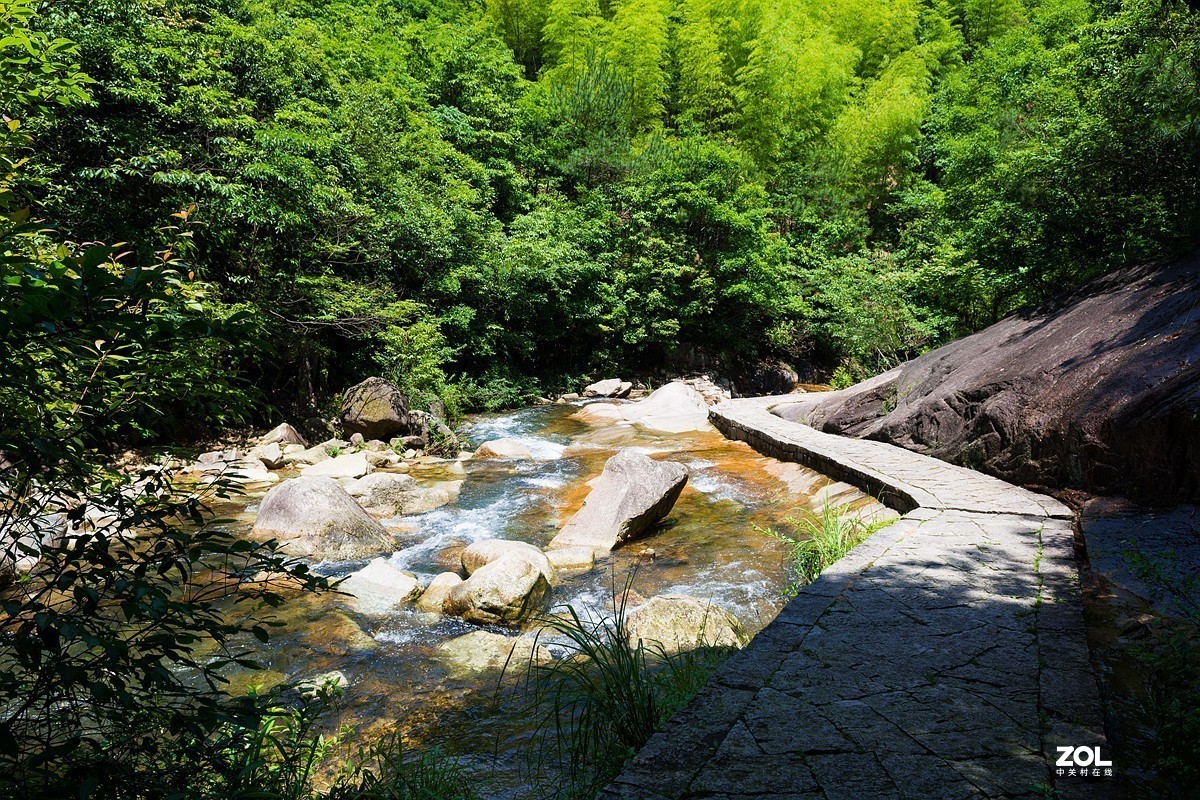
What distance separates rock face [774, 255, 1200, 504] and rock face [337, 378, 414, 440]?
8.19 metres

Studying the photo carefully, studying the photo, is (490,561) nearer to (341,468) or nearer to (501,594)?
(501,594)

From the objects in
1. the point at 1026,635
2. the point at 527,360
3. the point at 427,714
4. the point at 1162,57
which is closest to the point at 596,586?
the point at 427,714

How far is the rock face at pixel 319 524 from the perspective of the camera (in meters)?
6.32

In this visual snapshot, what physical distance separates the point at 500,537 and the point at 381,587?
1.79 m

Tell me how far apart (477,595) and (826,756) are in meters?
3.28

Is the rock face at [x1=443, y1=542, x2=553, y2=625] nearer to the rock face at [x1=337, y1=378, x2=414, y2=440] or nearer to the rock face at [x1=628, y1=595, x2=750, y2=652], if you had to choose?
the rock face at [x1=628, y1=595, x2=750, y2=652]

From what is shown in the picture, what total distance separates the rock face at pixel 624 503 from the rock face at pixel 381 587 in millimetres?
1525

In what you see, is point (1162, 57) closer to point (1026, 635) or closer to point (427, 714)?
point (1026, 635)

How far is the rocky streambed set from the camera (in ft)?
13.6

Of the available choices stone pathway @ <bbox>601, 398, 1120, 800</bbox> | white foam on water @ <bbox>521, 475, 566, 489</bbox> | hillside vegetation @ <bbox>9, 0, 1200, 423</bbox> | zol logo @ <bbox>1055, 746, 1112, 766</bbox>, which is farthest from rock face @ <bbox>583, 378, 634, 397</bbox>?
zol logo @ <bbox>1055, 746, 1112, 766</bbox>

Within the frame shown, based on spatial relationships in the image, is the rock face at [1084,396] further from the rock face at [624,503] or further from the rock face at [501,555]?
the rock face at [501,555]

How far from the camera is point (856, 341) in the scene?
14258 millimetres

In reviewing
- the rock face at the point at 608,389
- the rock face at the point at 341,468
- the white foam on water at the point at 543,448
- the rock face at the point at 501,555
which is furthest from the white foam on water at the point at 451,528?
the rock face at the point at 608,389

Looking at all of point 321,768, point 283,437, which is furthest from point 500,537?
point 283,437
